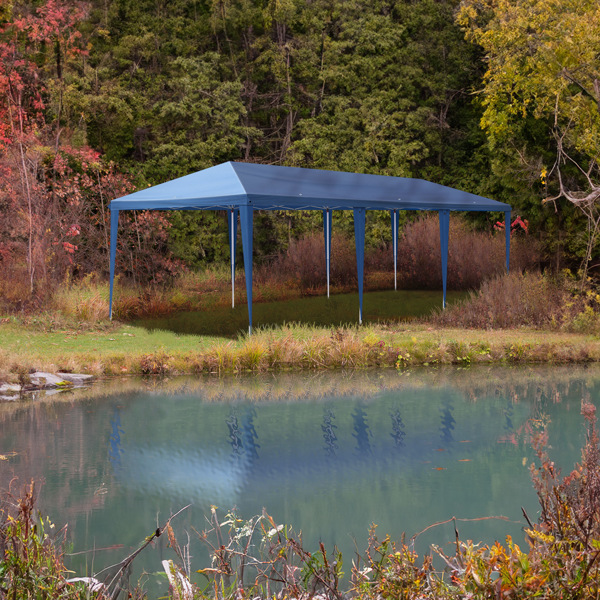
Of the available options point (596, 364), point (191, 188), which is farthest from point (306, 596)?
point (191, 188)

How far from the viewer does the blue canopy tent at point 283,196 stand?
38.3 feet

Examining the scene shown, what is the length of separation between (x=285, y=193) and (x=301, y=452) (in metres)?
6.53

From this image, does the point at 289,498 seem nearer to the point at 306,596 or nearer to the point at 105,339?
the point at 306,596

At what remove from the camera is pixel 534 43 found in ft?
46.7

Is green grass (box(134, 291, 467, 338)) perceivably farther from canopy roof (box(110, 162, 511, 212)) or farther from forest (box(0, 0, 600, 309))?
forest (box(0, 0, 600, 309))

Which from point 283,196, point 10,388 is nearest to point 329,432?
point 10,388

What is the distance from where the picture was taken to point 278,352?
9992mm

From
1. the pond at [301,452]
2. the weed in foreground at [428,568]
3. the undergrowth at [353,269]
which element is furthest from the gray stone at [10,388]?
the undergrowth at [353,269]

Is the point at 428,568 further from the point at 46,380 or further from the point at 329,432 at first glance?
the point at 46,380

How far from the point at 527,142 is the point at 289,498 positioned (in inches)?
523

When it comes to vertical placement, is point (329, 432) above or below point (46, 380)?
below

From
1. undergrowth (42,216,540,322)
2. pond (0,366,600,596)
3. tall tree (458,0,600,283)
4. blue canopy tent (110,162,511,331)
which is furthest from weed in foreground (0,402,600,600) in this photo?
undergrowth (42,216,540,322)

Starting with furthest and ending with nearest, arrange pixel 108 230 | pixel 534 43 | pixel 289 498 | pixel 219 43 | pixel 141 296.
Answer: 1. pixel 219 43
2. pixel 108 230
3. pixel 141 296
4. pixel 534 43
5. pixel 289 498

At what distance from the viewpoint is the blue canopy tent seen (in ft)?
38.3
